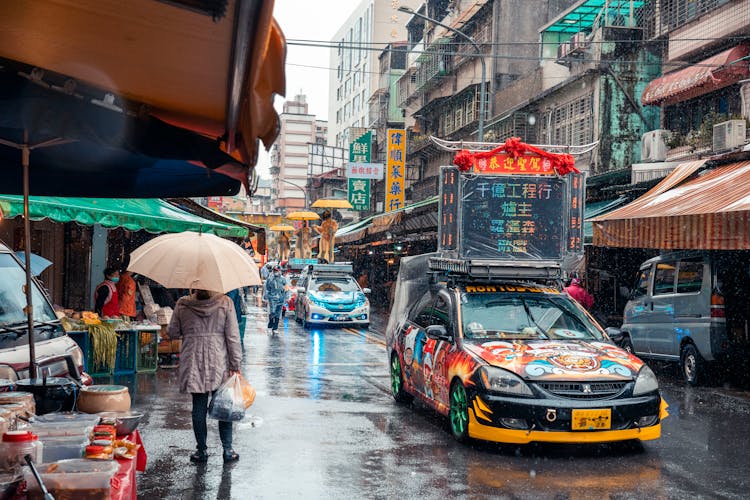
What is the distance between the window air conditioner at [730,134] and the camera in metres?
17.8

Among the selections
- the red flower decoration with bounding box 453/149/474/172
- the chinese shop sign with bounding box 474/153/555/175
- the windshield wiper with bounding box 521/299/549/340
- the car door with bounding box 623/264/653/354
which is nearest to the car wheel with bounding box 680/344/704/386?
the car door with bounding box 623/264/653/354

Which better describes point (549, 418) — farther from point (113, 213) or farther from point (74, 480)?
point (113, 213)

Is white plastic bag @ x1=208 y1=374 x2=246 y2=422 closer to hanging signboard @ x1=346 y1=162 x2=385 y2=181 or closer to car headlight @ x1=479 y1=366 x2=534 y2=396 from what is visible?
car headlight @ x1=479 y1=366 x2=534 y2=396

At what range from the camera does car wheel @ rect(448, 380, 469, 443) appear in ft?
27.7

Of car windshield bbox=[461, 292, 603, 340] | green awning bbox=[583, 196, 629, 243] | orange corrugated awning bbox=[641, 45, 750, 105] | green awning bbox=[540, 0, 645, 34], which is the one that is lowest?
car windshield bbox=[461, 292, 603, 340]

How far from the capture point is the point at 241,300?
17.6 metres

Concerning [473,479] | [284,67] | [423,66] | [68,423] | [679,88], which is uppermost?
[423,66]

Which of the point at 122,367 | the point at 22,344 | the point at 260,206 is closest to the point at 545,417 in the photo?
the point at 22,344

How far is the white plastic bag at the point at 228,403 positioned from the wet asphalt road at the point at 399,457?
541 millimetres

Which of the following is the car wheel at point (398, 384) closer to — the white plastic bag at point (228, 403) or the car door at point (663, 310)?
the white plastic bag at point (228, 403)

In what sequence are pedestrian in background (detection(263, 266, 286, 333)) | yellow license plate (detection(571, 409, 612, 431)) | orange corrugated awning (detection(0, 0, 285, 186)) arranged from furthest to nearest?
pedestrian in background (detection(263, 266, 286, 333)), yellow license plate (detection(571, 409, 612, 431)), orange corrugated awning (detection(0, 0, 285, 186))

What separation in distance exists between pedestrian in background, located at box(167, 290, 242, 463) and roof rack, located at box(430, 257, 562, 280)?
3760 mm

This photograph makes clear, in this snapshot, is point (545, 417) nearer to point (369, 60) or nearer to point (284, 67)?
point (284, 67)

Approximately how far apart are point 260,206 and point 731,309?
121 meters
